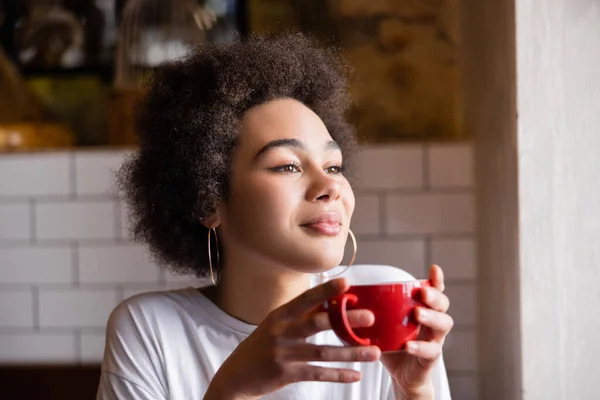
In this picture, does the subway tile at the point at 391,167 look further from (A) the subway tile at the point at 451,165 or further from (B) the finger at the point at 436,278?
(B) the finger at the point at 436,278

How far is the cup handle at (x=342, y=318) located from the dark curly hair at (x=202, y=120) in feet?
1.26

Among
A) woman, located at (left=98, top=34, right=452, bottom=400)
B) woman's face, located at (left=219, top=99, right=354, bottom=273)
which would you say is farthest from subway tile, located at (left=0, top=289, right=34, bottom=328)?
woman's face, located at (left=219, top=99, right=354, bottom=273)

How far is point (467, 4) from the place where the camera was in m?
1.83

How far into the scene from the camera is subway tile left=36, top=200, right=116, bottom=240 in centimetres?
186

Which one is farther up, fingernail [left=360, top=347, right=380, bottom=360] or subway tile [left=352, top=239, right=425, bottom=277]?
subway tile [left=352, top=239, right=425, bottom=277]

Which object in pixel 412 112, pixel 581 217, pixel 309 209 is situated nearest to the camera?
pixel 309 209

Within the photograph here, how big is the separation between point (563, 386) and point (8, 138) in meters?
1.37

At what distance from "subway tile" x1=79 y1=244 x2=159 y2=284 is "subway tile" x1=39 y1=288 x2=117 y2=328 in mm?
36

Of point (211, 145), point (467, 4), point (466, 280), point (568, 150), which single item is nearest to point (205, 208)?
point (211, 145)

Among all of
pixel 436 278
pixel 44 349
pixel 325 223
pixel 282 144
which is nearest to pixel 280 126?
pixel 282 144

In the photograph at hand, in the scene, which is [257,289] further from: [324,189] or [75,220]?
[75,220]

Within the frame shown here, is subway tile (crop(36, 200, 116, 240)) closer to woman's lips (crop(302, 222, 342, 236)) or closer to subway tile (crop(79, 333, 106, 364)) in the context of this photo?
subway tile (crop(79, 333, 106, 364))

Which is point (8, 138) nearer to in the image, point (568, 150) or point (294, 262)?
point (294, 262)

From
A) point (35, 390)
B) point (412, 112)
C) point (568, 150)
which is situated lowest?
point (35, 390)
